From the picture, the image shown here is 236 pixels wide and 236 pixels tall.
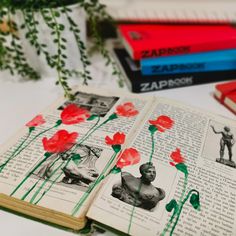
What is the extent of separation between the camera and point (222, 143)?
499 millimetres

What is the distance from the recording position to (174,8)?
866 mm

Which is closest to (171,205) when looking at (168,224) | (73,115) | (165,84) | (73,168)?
(168,224)

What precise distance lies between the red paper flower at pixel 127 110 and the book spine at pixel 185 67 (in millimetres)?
134

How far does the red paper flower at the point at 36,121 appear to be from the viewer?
0.53m

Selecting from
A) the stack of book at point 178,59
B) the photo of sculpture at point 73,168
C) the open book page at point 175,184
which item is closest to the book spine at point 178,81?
the stack of book at point 178,59

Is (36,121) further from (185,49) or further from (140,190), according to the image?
(185,49)

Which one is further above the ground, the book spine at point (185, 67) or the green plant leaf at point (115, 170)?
the book spine at point (185, 67)

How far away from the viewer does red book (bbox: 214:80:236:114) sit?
23.8 inches

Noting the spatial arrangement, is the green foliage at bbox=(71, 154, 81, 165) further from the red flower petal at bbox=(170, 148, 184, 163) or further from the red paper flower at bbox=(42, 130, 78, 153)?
the red flower petal at bbox=(170, 148, 184, 163)

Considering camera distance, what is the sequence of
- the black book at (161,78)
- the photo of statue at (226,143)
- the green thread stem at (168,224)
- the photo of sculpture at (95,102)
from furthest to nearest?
the black book at (161,78), the photo of sculpture at (95,102), the photo of statue at (226,143), the green thread stem at (168,224)

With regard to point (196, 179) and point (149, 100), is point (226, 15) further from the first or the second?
point (196, 179)

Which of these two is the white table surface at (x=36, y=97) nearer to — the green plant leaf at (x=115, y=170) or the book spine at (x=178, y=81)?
the book spine at (x=178, y=81)

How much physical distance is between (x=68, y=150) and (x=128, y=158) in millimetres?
95

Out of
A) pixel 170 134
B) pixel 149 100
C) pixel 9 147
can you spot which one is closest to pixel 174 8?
pixel 149 100
